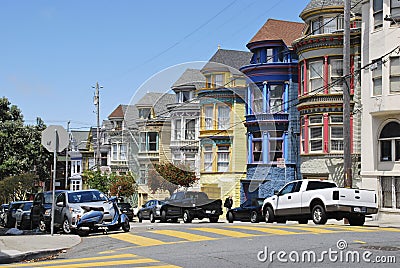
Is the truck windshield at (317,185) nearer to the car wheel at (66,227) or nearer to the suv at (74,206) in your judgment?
the suv at (74,206)

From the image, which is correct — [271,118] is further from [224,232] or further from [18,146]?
[224,232]

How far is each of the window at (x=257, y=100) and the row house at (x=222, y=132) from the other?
2.86ft

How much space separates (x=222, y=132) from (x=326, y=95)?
624 centimetres

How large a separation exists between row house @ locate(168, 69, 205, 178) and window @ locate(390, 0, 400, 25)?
395 inches

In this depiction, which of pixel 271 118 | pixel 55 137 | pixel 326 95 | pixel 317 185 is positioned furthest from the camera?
pixel 271 118

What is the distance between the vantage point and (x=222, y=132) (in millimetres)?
35562

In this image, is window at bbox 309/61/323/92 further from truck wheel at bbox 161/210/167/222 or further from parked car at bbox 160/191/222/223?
truck wheel at bbox 161/210/167/222

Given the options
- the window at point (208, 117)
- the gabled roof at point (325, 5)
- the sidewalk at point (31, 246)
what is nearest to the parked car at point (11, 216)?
the window at point (208, 117)

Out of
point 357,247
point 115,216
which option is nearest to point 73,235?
point 115,216

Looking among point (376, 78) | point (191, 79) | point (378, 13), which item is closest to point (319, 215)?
point (191, 79)

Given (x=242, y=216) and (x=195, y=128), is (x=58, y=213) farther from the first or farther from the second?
(x=195, y=128)

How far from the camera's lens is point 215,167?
105 ft

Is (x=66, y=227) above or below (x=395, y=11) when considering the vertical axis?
below

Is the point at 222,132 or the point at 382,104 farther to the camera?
the point at 222,132
